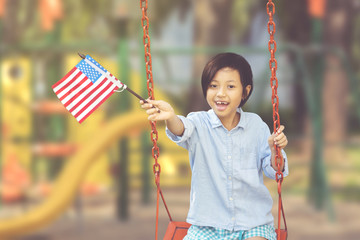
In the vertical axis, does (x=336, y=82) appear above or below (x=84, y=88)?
above

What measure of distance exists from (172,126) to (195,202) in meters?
0.29

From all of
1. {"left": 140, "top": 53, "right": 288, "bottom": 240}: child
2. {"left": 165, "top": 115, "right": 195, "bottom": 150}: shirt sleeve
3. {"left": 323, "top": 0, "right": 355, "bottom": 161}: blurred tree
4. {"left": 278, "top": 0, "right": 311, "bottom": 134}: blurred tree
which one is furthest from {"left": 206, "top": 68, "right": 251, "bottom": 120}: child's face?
{"left": 278, "top": 0, "right": 311, "bottom": 134}: blurred tree

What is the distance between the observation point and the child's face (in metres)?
2.08

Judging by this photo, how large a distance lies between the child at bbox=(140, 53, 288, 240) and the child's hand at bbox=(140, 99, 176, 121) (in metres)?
0.08

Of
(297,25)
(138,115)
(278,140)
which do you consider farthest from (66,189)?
(297,25)

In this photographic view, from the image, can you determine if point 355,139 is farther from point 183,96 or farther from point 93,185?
point 93,185

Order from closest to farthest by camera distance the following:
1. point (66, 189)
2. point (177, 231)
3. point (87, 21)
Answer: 1. point (177, 231)
2. point (66, 189)
3. point (87, 21)

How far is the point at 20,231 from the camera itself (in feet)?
18.0

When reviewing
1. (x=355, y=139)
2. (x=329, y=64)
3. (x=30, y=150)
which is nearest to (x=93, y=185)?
(x=30, y=150)

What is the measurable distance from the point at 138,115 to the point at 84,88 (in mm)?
3474

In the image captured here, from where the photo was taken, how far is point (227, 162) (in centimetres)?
210

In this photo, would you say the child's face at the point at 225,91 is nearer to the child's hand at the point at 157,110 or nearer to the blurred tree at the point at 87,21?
the child's hand at the point at 157,110

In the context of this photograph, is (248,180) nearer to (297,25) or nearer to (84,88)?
(84,88)

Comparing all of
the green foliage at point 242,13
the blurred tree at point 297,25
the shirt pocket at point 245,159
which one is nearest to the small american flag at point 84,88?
the shirt pocket at point 245,159
